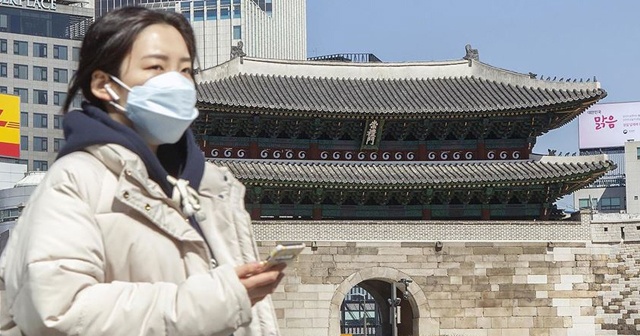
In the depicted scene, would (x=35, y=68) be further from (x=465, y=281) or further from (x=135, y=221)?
(x=135, y=221)

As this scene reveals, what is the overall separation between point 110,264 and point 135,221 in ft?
0.54

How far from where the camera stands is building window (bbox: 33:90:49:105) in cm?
8631

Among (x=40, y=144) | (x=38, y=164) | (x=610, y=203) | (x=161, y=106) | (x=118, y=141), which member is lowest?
(x=118, y=141)

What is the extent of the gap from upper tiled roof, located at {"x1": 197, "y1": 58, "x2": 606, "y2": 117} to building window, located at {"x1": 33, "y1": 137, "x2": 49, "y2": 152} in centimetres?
5108

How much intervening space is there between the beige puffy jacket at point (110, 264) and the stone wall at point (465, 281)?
3105 centimetres

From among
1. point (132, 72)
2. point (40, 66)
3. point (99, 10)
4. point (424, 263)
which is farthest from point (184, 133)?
point (99, 10)

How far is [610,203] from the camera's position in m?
81.6

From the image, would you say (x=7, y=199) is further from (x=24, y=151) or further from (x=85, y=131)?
(x=85, y=131)

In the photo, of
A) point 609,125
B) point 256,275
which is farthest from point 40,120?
point 256,275

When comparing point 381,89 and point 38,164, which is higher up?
point 38,164

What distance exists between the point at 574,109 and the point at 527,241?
14.1 ft

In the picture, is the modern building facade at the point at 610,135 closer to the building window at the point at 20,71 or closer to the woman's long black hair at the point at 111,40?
the building window at the point at 20,71

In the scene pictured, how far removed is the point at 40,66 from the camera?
86688 mm

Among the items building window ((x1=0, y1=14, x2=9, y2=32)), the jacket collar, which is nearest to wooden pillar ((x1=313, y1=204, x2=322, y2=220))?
the jacket collar
